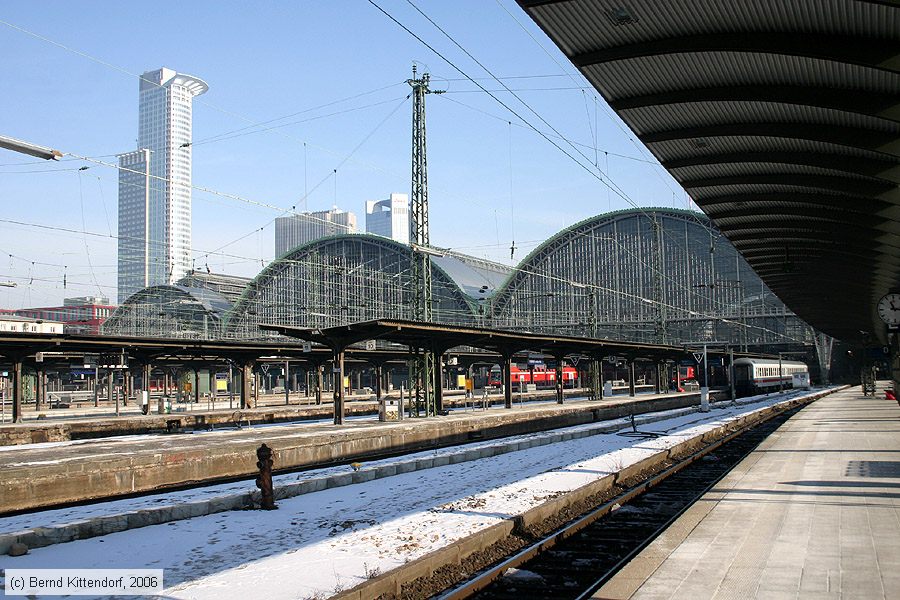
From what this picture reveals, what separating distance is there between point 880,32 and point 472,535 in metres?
8.77

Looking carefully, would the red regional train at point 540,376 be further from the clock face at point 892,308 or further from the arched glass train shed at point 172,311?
the clock face at point 892,308

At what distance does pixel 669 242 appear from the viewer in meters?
106

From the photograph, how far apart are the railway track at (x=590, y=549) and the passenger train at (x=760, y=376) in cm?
5016

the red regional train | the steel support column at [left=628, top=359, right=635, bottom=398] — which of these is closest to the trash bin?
the steel support column at [left=628, top=359, right=635, bottom=398]

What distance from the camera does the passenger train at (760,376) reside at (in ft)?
213

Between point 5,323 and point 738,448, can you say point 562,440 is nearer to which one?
point 738,448

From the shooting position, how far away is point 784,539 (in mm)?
10047

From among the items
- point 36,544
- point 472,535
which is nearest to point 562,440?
point 472,535

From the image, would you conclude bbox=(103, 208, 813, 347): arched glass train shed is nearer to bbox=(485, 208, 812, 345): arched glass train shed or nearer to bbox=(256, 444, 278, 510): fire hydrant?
bbox=(485, 208, 812, 345): arched glass train shed

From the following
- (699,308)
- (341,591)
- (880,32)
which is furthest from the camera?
(699,308)

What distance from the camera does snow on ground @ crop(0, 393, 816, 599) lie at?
865cm

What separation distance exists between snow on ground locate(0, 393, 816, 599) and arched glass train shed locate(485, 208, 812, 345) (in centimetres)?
8606

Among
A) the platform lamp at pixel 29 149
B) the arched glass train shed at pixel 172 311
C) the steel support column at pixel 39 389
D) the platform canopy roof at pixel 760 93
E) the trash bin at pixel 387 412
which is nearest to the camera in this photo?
the platform canopy roof at pixel 760 93

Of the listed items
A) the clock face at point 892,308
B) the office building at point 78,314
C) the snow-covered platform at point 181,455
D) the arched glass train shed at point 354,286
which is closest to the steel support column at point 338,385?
the snow-covered platform at point 181,455
